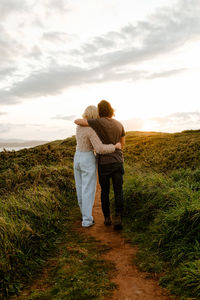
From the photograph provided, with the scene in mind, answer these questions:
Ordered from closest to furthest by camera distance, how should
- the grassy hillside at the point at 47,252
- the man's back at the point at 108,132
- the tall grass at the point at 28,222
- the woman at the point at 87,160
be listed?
the grassy hillside at the point at 47,252 → the tall grass at the point at 28,222 → the man's back at the point at 108,132 → the woman at the point at 87,160

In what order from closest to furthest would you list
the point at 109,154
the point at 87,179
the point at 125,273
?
the point at 125,273
the point at 109,154
the point at 87,179

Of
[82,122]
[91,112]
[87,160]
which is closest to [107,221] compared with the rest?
[87,160]

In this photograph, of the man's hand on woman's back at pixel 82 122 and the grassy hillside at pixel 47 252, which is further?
the man's hand on woman's back at pixel 82 122

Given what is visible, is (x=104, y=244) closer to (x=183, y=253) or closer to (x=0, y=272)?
(x=183, y=253)

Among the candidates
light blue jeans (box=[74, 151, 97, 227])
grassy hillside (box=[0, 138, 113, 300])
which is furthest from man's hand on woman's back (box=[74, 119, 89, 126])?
grassy hillside (box=[0, 138, 113, 300])

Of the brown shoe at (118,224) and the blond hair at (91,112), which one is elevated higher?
the blond hair at (91,112)

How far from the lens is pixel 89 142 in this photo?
6207 millimetres

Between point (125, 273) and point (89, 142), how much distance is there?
118 inches

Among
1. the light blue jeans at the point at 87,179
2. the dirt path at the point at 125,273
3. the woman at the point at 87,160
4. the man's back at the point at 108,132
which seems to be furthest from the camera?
the light blue jeans at the point at 87,179

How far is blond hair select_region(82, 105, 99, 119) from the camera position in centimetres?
607

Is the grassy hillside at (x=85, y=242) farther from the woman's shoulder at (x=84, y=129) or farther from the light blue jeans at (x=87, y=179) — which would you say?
the woman's shoulder at (x=84, y=129)

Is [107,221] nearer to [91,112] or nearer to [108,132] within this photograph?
[108,132]

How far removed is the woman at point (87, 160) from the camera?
605 cm

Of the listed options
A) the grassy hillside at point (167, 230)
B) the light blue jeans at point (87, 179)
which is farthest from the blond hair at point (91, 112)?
the grassy hillside at point (167, 230)
